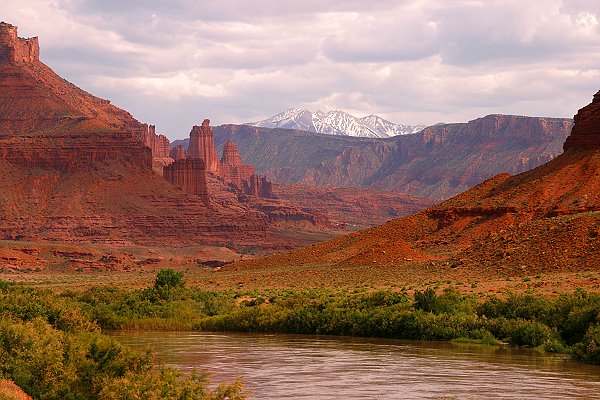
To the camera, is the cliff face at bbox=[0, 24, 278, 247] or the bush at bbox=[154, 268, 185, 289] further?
the cliff face at bbox=[0, 24, 278, 247]

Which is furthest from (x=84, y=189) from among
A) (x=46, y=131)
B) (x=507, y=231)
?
(x=507, y=231)

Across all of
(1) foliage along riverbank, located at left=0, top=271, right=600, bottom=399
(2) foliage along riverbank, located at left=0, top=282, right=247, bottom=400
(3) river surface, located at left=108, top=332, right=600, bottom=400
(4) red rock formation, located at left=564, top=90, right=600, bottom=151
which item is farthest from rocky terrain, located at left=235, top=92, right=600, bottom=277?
(2) foliage along riverbank, located at left=0, top=282, right=247, bottom=400

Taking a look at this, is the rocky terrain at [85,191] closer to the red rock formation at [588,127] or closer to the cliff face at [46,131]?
the cliff face at [46,131]

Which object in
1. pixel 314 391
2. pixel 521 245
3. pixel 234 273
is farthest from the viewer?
pixel 234 273

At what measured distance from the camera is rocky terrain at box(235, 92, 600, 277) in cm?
6569

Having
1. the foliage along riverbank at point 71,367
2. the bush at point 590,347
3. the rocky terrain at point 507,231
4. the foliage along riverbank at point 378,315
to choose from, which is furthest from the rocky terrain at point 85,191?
the foliage along riverbank at point 71,367

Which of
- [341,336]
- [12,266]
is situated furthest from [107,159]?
[341,336]

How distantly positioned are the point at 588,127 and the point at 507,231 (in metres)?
15.3

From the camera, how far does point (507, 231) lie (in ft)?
241

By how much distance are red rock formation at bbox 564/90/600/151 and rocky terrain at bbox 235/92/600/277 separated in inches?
2.8

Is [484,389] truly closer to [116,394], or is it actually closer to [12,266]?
[116,394]

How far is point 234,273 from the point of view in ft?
289

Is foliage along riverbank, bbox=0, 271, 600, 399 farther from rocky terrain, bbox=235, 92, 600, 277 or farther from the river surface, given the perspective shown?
rocky terrain, bbox=235, 92, 600, 277

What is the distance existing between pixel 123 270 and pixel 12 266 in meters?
11.9
